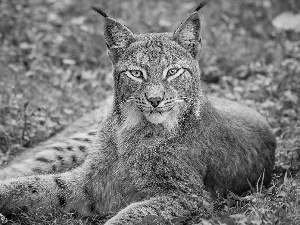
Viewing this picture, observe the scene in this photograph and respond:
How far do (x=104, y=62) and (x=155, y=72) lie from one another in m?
4.92

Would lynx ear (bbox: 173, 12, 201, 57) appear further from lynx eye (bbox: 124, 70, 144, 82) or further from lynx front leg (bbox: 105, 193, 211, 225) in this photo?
lynx front leg (bbox: 105, 193, 211, 225)

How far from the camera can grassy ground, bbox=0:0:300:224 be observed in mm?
8570

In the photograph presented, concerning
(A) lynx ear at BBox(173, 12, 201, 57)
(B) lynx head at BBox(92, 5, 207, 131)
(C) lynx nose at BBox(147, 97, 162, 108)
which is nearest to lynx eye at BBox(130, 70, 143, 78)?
(B) lynx head at BBox(92, 5, 207, 131)

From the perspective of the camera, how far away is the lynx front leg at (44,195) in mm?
6547

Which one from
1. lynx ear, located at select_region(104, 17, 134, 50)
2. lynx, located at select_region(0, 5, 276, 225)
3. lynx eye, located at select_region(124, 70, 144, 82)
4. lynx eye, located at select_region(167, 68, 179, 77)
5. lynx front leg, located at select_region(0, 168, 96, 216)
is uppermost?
lynx ear, located at select_region(104, 17, 134, 50)

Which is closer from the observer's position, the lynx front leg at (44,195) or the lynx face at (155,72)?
the lynx face at (155,72)

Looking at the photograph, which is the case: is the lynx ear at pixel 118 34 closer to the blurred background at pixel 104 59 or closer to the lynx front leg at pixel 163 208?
the lynx front leg at pixel 163 208

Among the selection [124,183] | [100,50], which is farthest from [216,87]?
[124,183]

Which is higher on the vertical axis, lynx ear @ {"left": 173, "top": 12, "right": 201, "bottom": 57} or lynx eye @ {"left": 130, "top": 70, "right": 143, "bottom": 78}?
lynx ear @ {"left": 173, "top": 12, "right": 201, "bottom": 57}

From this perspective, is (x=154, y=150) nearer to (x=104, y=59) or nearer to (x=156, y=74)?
(x=156, y=74)

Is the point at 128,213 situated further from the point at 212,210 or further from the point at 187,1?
the point at 187,1

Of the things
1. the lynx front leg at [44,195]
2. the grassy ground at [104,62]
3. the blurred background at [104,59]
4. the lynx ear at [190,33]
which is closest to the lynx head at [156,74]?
the lynx ear at [190,33]

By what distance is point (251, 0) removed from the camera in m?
13.1

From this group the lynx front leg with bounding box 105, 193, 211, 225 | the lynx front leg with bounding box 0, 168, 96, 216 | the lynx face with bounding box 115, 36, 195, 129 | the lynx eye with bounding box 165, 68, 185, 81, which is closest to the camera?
the lynx front leg with bounding box 105, 193, 211, 225
